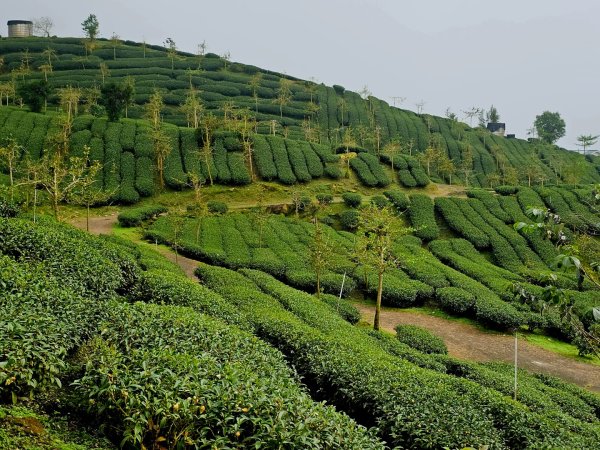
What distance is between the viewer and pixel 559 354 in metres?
24.4

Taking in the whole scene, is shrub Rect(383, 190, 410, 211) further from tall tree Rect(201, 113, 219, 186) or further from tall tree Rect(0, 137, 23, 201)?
tall tree Rect(0, 137, 23, 201)

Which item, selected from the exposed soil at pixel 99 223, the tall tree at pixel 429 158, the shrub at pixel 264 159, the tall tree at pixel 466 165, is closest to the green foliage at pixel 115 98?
the shrub at pixel 264 159

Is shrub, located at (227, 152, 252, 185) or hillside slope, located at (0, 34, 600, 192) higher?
hillside slope, located at (0, 34, 600, 192)

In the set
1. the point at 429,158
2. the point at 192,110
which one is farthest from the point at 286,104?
the point at 429,158

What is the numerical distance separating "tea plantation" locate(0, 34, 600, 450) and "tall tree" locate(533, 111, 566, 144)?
87.9 feet

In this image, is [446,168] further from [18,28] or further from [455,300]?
[18,28]

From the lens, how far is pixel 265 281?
24.8 m

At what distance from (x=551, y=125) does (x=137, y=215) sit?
3463 inches

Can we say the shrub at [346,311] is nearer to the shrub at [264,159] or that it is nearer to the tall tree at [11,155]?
the tall tree at [11,155]

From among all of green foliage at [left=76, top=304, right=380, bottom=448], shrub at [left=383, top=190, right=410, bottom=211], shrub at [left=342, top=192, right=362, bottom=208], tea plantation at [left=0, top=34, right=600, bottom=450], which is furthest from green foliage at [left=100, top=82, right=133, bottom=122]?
green foliage at [left=76, top=304, right=380, bottom=448]

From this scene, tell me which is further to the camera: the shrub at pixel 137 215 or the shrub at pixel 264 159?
the shrub at pixel 264 159

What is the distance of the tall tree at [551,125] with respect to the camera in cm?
9894

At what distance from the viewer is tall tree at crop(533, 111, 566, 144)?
98.9 m

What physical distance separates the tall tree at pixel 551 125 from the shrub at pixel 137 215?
83041 mm
